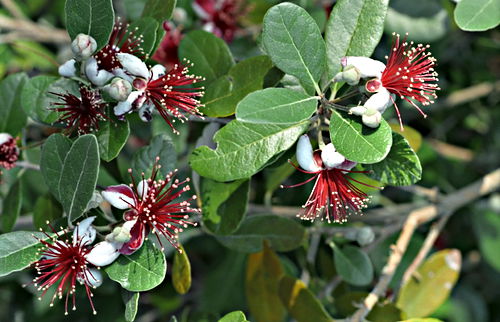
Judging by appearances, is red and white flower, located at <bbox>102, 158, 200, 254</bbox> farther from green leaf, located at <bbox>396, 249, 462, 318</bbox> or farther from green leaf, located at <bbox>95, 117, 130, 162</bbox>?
green leaf, located at <bbox>396, 249, 462, 318</bbox>

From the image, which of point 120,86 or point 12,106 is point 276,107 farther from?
point 12,106

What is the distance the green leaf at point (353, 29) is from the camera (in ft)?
5.33

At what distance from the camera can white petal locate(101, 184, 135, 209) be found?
5.35 feet

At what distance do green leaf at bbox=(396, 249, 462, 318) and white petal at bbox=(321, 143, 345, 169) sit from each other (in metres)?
0.90

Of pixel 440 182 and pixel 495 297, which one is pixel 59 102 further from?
pixel 495 297

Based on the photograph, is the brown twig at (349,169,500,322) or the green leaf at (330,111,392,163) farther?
the brown twig at (349,169,500,322)

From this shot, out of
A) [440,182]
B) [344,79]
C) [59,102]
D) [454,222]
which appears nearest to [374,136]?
[344,79]

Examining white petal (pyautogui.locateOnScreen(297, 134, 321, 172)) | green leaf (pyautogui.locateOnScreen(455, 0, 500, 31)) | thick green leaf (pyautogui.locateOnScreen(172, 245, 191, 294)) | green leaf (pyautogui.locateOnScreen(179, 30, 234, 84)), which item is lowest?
thick green leaf (pyautogui.locateOnScreen(172, 245, 191, 294))

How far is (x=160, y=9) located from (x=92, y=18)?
22 cm

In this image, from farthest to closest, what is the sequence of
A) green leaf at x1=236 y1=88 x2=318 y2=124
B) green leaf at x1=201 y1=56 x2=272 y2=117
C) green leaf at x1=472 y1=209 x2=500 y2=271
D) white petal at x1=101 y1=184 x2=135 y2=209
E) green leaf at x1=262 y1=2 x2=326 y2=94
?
1. green leaf at x1=472 y1=209 x2=500 y2=271
2. green leaf at x1=201 y1=56 x2=272 y2=117
3. white petal at x1=101 y1=184 x2=135 y2=209
4. green leaf at x1=262 y1=2 x2=326 y2=94
5. green leaf at x1=236 y1=88 x2=318 y2=124

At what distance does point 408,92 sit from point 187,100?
0.63 m

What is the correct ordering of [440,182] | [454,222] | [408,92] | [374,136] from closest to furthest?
[374,136] < [408,92] < [440,182] < [454,222]

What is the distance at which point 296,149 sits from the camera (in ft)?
5.41

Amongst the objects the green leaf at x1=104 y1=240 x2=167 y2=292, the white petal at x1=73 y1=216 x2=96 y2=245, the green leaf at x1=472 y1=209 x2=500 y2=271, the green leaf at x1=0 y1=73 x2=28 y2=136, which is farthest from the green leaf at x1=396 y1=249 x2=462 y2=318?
the green leaf at x1=0 y1=73 x2=28 y2=136
